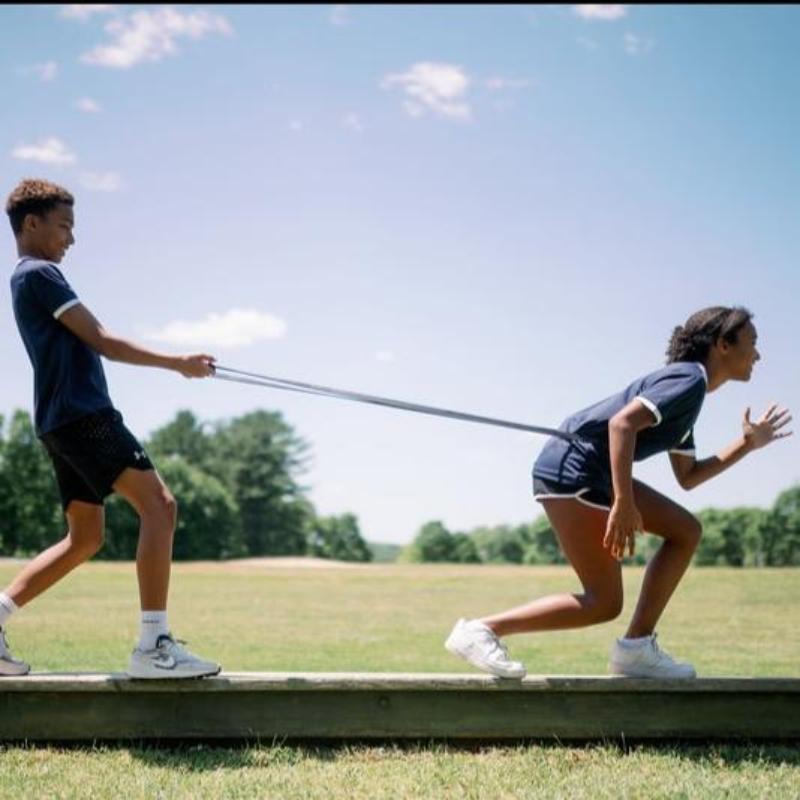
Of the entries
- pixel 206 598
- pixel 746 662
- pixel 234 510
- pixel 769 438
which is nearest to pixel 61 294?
pixel 769 438

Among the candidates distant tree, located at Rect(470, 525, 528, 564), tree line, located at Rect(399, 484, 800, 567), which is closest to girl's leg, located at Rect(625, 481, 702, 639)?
tree line, located at Rect(399, 484, 800, 567)

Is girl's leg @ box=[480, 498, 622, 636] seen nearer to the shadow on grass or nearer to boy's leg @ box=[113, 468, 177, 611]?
the shadow on grass

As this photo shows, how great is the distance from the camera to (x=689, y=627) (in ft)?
47.3

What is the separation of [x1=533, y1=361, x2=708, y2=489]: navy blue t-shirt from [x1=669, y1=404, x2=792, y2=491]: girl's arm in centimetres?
30

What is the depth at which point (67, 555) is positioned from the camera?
4762 mm

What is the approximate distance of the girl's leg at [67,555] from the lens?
4746 millimetres

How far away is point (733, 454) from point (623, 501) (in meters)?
1.16

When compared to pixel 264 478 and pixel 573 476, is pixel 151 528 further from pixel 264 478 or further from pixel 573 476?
Answer: pixel 264 478

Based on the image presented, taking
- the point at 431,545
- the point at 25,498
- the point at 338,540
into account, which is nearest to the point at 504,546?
the point at 431,545

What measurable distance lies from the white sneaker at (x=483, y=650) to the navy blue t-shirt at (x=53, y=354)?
83.7 inches

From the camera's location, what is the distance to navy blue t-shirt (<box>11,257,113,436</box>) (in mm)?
4426

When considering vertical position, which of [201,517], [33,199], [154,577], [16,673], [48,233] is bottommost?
[201,517]

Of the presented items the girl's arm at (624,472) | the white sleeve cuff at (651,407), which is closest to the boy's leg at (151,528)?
the girl's arm at (624,472)

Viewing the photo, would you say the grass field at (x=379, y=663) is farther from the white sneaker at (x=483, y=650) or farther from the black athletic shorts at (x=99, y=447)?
the black athletic shorts at (x=99, y=447)
